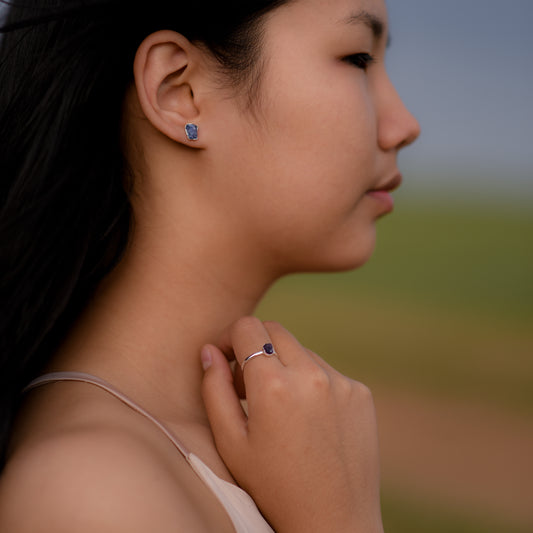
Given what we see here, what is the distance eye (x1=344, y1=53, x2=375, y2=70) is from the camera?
4.88 feet

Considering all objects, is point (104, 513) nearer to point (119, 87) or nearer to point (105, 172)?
point (105, 172)

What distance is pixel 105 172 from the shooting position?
1448mm

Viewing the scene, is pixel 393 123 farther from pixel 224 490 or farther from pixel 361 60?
pixel 224 490

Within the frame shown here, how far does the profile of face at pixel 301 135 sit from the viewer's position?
1426mm

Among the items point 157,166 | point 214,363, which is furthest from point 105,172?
point 214,363

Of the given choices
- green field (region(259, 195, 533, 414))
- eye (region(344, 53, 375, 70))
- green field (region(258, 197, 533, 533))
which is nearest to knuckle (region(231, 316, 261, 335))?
eye (region(344, 53, 375, 70))

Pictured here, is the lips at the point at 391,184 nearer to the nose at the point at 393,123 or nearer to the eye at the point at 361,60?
the nose at the point at 393,123

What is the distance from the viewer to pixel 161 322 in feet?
4.82

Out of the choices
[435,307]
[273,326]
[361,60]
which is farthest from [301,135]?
[435,307]

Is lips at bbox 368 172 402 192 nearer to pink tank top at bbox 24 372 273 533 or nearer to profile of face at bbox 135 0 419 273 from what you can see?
profile of face at bbox 135 0 419 273

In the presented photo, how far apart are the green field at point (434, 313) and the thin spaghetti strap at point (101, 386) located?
12.8ft

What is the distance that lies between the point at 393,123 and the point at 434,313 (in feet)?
37.9

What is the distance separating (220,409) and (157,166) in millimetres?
459

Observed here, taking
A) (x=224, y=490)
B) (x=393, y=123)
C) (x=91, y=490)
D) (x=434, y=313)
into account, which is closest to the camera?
(x=91, y=490)
